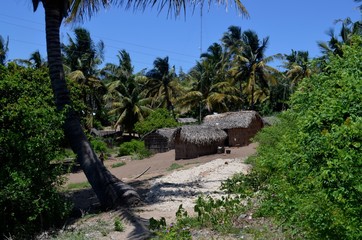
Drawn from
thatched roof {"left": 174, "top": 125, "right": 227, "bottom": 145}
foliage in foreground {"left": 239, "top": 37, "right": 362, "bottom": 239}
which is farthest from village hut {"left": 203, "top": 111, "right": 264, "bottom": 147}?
foliage in foreground {"left": 239, "top": 37, "right": 362, "bottom": 239}

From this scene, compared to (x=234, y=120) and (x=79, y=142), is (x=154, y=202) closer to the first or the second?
(x=79, y=142)

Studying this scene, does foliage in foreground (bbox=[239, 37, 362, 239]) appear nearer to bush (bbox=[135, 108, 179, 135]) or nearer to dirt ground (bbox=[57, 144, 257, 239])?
dirt ground (bbox=[57, 144, 257, 239])

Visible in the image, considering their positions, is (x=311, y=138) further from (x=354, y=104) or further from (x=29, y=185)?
(x=29, y=185)

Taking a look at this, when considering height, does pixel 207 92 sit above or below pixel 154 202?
above

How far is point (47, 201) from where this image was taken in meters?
9.18

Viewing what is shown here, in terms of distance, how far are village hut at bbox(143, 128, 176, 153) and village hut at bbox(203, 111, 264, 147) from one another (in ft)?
14.8

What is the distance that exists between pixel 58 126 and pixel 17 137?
3.59 ft

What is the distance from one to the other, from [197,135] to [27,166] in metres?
19.3

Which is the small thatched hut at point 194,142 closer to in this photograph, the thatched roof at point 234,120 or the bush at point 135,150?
the thatched roof at point 234,120

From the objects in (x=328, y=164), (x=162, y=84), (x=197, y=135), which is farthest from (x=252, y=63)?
(x=328, y=164)

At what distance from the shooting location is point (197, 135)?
27.9m

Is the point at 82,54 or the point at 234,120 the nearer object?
the point at 234,120

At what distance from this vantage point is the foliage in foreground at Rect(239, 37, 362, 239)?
3.35m

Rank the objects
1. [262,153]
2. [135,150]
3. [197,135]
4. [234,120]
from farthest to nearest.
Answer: [135,150], [234,120], [197,135], [262,153]
